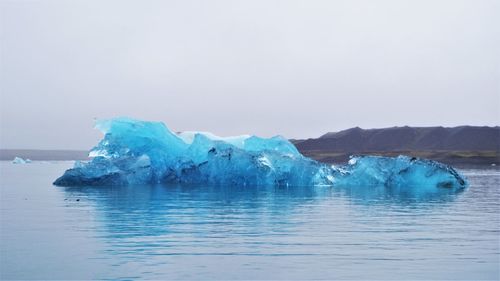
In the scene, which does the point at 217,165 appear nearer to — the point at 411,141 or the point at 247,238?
the point at 247,238

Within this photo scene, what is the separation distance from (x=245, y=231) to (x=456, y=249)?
14.5ft

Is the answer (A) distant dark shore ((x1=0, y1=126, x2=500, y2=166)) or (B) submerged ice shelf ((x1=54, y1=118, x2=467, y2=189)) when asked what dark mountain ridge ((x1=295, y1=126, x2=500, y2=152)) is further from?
(B) submerged ice shelf ((x1=54, y1=118, x2=467, y2=189))

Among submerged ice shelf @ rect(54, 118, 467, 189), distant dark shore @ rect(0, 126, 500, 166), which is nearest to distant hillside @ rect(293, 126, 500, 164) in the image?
distant dark shore @ rect(0, 126, 500, 166)

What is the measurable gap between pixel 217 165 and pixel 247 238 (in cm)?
1766

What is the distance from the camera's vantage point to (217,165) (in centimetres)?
3050

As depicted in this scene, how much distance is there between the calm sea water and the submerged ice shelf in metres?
6.52

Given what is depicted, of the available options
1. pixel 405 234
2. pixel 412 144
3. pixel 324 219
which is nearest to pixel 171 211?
pixel 324 219

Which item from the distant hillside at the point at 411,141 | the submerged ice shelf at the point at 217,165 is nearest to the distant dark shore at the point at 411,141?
the distant hillside at the point at 411,141

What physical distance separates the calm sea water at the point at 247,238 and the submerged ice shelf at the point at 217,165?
6523mm

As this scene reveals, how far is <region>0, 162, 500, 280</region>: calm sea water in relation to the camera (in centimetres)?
980

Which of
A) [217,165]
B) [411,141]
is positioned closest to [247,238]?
[217,165]

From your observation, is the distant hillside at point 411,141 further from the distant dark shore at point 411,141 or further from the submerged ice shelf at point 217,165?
the submerged ice shelf at point 217,165

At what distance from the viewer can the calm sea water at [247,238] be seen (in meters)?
9.80

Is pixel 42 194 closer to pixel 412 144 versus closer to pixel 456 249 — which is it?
pixel 456 249
